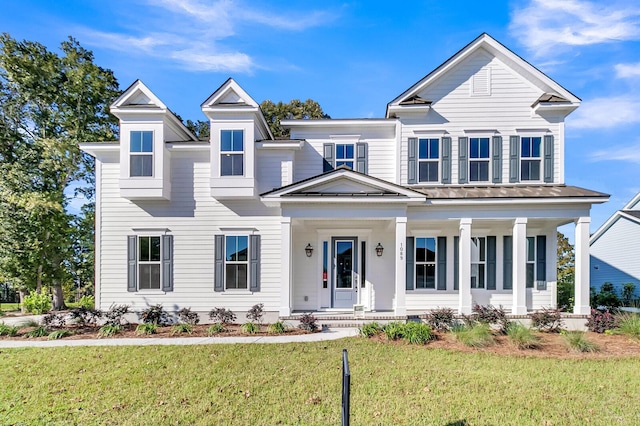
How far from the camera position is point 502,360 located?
296 inches

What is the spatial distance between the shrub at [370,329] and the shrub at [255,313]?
3.52 meters

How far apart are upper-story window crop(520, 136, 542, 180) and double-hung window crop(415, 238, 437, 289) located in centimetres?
396

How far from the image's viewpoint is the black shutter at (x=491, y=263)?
40.6 ft

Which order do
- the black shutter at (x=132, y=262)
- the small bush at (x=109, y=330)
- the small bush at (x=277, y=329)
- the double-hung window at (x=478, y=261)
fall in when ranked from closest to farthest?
the small bush at (x=109, y=330)
the small bush at (x=277, y=329)
the black shutter at (x=132, y=262)
the double-hung window at (x=478, y=261)

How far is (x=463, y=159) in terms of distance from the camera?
1222 centimetres

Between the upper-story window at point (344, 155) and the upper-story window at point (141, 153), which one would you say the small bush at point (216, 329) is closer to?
the upper-story window at point (141, 153)

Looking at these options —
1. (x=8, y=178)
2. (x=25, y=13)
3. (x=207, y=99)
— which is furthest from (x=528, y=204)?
(x=8, y=178)

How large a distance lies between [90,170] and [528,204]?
20128 mm

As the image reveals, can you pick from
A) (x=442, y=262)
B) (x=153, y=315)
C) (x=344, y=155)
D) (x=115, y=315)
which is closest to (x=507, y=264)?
(x=442, y=262)

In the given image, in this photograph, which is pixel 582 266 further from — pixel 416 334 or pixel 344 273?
pixel 344 273

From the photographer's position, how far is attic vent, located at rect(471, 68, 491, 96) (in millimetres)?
12289

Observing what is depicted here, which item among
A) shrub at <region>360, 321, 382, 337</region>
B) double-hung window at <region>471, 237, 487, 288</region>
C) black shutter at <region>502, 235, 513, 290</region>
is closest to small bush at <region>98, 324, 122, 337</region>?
shrub at <region>360, 321, 382, 337</region>

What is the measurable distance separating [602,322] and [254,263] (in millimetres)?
10947

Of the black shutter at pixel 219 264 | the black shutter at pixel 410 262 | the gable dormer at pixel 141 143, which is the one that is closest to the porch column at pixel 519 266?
the black shutter at pixel 410 262
